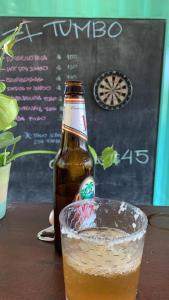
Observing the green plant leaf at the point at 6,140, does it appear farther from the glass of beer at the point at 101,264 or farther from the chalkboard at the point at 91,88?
the chalkboard at the point at 91,88

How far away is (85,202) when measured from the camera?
1.51ft

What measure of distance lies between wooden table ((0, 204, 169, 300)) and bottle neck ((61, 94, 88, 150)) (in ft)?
0.62

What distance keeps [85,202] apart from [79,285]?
Answer: 12 centimetres

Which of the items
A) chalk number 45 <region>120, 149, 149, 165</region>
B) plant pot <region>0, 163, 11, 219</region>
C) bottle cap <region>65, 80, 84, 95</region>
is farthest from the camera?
chalk number 45 <region>120, 149, 149, 165</region>

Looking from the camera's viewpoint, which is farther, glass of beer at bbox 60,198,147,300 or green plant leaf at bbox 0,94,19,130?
green plant leaf at bbox 0,94,19,130

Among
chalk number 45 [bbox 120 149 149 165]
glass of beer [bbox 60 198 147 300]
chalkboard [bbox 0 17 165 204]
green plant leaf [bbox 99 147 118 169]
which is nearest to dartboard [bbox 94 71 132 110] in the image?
chalkboard [bbox 0 17 165 204]

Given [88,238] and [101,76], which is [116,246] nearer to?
[88,238]

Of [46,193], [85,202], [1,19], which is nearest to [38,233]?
[85,202]

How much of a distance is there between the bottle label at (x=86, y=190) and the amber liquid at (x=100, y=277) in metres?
0.12

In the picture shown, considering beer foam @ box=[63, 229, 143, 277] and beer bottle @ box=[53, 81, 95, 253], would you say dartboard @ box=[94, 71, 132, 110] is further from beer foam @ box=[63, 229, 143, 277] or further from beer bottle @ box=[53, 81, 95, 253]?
beer foam @ box=[63, 229, 143, 277]

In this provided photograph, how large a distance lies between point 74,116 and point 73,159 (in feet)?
0.24

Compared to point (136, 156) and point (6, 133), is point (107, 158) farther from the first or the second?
point (136, 156)

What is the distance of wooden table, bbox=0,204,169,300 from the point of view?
42 centimetres

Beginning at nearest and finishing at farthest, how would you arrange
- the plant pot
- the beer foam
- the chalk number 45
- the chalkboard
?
the beer foam < the plant pot < the chalkboard < the chalk number 45
